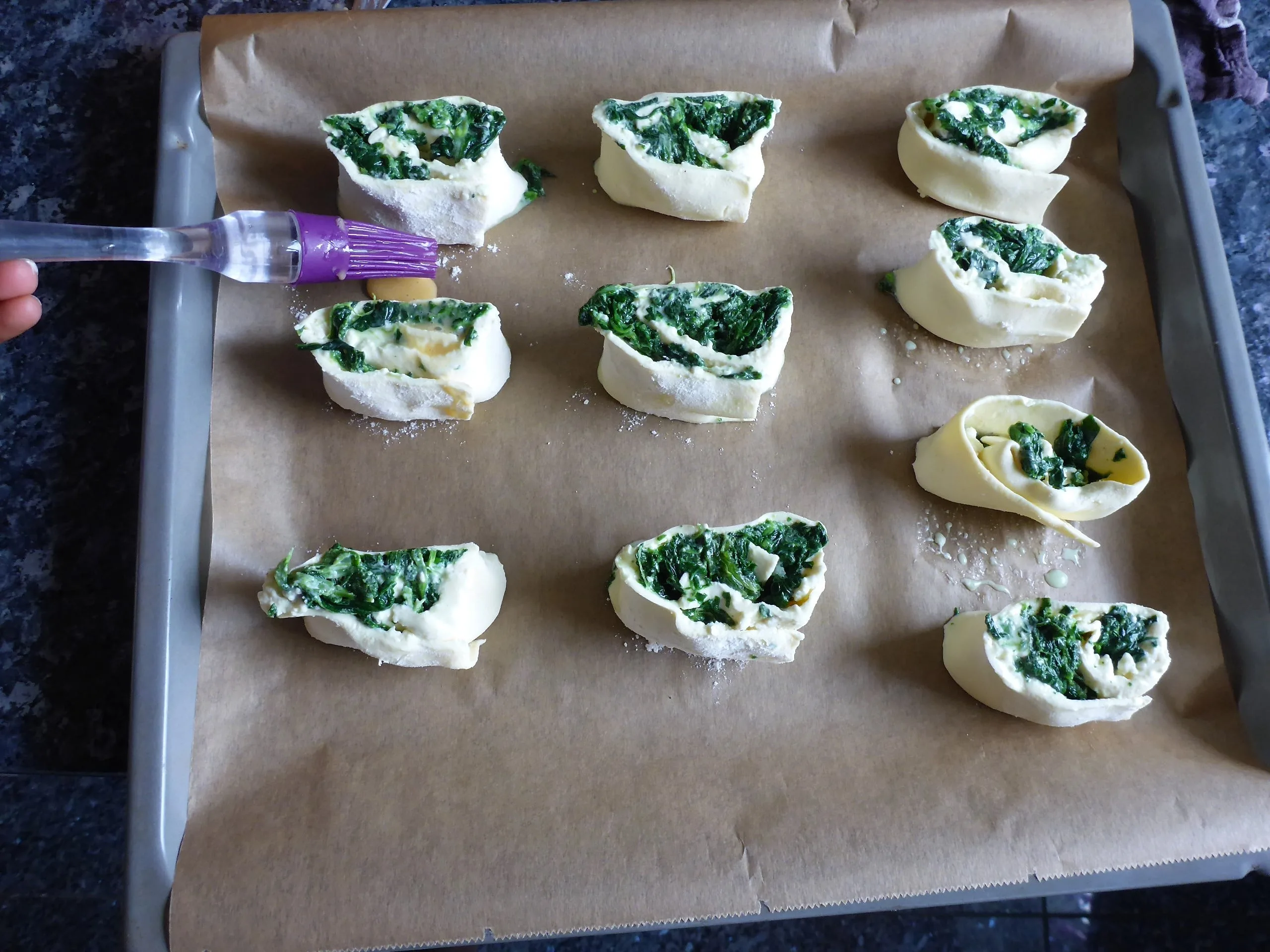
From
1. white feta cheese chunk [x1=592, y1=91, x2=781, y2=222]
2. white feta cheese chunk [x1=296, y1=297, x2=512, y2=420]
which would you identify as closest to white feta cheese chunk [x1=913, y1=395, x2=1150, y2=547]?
white feta cheese chunk [x1=592, y1=91, x2=781, y2=222]

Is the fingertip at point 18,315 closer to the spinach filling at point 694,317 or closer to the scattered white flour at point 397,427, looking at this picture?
the scattered white flour at point 397,427

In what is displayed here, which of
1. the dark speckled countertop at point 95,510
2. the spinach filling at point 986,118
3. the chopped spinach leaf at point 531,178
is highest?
the spinach filling at point 986,118

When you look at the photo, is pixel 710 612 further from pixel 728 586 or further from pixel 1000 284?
pixel 1000 284

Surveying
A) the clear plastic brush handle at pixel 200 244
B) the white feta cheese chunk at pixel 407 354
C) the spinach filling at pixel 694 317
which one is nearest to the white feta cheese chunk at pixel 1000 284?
the spinach filling at pixel 694 317

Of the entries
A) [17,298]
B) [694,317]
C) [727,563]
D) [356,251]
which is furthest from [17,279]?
[727,563]

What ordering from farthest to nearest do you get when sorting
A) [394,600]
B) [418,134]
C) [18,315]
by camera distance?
[418,134] < [18,315] < [394,600]

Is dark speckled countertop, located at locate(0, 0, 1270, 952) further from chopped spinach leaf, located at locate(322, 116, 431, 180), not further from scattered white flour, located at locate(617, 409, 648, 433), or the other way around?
scattered white flour, located at locate(617, 409, 648, 433)

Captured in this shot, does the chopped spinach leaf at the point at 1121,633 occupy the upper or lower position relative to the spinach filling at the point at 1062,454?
lower
